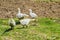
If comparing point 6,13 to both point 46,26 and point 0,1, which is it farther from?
point 46,26

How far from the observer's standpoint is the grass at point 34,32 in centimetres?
1527

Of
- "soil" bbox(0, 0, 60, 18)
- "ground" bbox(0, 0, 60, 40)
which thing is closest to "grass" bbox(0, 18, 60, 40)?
"ground" bbox(0, 0, 60, 40)

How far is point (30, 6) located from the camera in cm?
2231

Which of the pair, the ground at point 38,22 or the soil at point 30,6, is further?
the soil at point 30,6

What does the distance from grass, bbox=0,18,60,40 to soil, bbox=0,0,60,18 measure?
232cm

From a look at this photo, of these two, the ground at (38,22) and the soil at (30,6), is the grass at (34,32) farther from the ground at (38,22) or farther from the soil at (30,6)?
the soil at (30,6)

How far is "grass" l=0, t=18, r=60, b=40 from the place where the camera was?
15.3 m

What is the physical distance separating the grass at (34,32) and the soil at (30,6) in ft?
7.62

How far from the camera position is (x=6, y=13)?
2052cm

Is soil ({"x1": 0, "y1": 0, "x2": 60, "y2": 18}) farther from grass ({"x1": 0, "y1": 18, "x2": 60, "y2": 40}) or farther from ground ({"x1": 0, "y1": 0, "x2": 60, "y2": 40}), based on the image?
grass ({"x1": 0, "y1": 18, "x2": 60, "y2": 40})

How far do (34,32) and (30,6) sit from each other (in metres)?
6.54

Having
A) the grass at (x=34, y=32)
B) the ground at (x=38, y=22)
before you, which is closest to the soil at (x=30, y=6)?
the ground at (x=38, y=22)

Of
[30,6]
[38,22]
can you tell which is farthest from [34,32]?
[30,6]

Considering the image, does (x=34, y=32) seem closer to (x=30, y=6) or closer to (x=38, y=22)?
(x=38, y=22)
